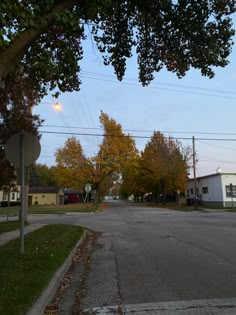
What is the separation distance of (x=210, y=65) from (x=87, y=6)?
4.14 m

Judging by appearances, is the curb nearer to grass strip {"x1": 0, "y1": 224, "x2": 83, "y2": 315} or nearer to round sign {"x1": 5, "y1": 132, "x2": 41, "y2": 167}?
grass strip {"x1": 0, "y1": 224, "x2": 83, "y2": 315}

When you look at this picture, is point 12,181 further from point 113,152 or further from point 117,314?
point 113,152

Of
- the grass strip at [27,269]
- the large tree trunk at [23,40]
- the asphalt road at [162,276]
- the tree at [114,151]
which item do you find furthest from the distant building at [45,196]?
the large tree trunk at [23,40]

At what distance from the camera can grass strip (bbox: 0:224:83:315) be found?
5.58 metres

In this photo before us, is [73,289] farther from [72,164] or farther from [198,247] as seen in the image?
[72,164]

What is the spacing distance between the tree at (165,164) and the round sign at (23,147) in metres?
51.0

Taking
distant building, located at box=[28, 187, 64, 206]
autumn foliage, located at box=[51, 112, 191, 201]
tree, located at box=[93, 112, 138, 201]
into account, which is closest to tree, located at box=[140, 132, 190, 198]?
autumn foliage, located at box=[51, 112, 191, 201]

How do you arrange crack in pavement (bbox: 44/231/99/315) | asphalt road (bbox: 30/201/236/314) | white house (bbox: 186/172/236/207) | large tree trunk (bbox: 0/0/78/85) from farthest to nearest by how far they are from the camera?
1. white house (bbox: 186/172/236/207)
2. large tree trunk (bbox: 0/0/78/85)
3. asphalt road (bbox: 30/201/236/314)
4. crack in pavement (bbox: 44/231/99/315)

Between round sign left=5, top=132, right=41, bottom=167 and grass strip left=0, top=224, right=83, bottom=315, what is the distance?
2.25 metres

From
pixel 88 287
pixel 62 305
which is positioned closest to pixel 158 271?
pixel 88 287

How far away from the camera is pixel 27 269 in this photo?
25.8ft

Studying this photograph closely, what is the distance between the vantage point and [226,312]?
18.2ft

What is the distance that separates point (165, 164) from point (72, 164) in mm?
15014

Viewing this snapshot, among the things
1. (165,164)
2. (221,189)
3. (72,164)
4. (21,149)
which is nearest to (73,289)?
(21,149)
